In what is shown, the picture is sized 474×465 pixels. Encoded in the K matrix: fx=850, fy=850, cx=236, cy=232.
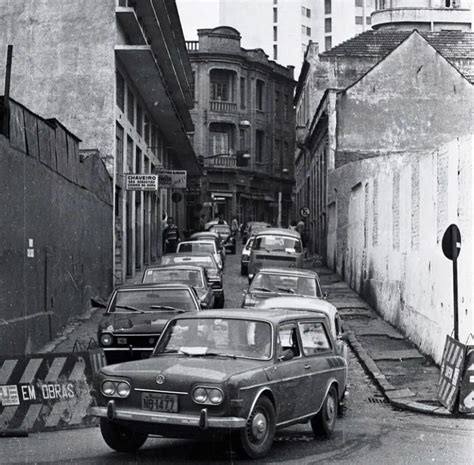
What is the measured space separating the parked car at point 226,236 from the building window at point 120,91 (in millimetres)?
15722

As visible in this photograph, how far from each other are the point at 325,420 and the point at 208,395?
2.24 m

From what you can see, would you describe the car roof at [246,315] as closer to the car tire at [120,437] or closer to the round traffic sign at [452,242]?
the car tire at [120,437]

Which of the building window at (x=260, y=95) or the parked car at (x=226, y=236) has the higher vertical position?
the building window at (x=260, y=95)

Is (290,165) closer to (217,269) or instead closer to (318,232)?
(318,232)

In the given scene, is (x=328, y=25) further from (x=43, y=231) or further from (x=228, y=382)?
(x=228, y=382)

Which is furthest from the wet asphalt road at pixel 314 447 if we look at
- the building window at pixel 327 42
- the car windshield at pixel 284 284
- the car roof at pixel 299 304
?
the building window at pixel 327 42

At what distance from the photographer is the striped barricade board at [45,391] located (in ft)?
30.7

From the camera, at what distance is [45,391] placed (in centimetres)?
962

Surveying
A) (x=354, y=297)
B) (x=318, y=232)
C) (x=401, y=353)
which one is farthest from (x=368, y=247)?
(x=318, y=232)

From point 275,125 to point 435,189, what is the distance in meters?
53.4

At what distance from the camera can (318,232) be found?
43594mm

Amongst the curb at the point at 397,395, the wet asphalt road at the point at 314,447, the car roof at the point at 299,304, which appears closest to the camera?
the wet asphalt road at the point at 314,447

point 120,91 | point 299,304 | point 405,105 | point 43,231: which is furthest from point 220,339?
point 405,105

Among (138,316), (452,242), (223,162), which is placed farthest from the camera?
(223,162)
